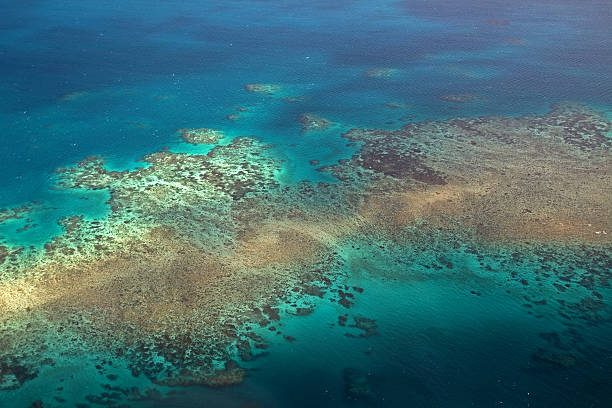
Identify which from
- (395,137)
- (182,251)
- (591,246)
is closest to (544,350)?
(591,246)

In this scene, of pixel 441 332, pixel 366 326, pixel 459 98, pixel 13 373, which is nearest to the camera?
pixel 13 373

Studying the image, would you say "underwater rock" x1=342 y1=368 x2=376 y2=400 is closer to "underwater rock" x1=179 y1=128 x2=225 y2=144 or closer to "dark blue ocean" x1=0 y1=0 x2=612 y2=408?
"dark blue ocean" x1=0 y1=0 x2=612 y2=408

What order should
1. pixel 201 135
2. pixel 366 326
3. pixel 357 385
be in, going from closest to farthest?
pixel 357 385, pixel 366 326, pixel 201 135

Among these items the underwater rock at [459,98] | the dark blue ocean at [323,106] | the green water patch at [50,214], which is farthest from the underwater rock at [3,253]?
the underwater rock at [459,98]

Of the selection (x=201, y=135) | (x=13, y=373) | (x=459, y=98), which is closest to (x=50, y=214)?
(x=13, y=373)

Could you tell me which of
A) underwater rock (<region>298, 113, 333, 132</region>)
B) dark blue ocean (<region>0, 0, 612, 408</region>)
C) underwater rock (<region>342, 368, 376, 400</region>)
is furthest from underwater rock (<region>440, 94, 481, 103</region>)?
underwater rock (<region>342, 368, 376, 400</region>)

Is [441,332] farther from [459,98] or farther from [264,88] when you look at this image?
[264,88]

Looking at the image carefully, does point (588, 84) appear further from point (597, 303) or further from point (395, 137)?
point (597, 303)
